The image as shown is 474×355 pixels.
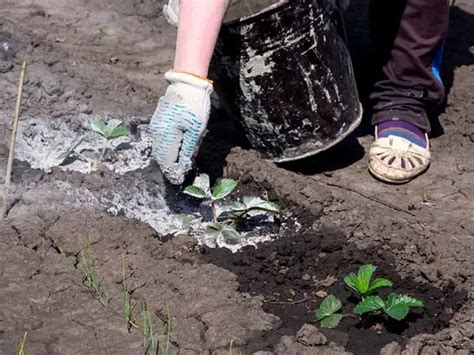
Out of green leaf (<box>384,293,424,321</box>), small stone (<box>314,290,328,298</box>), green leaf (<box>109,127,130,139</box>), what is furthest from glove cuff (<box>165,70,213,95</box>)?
green leaf (<box>384,293,424,321</box>)

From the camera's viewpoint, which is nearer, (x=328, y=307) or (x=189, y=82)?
(x=328, y=307)

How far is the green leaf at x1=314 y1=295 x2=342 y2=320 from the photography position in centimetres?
232

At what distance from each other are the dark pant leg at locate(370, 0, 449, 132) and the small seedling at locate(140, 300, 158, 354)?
132 centimetres

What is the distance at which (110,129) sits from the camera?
118 inches

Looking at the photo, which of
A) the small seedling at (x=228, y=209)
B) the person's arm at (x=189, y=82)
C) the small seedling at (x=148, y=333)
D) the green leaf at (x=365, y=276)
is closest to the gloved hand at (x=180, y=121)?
the person's arm at (x=189, y=82)

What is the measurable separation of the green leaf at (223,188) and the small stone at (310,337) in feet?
1.97

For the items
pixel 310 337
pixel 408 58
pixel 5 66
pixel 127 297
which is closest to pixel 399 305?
pixel 310 337

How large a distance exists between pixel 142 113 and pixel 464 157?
1.17m

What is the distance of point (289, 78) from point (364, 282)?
30.1 inches

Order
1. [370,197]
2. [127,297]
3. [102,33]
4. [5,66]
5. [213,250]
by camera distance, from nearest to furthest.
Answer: [127,297], [213,250], [370,197], [5,66], [102,33]

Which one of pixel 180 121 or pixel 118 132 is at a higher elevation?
pixel 180 121

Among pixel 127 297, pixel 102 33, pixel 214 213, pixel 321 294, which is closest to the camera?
pixel 127 297

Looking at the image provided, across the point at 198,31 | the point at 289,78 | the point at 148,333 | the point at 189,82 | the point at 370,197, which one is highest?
the point at 198,31

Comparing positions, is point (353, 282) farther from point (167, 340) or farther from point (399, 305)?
point (167, 340)
